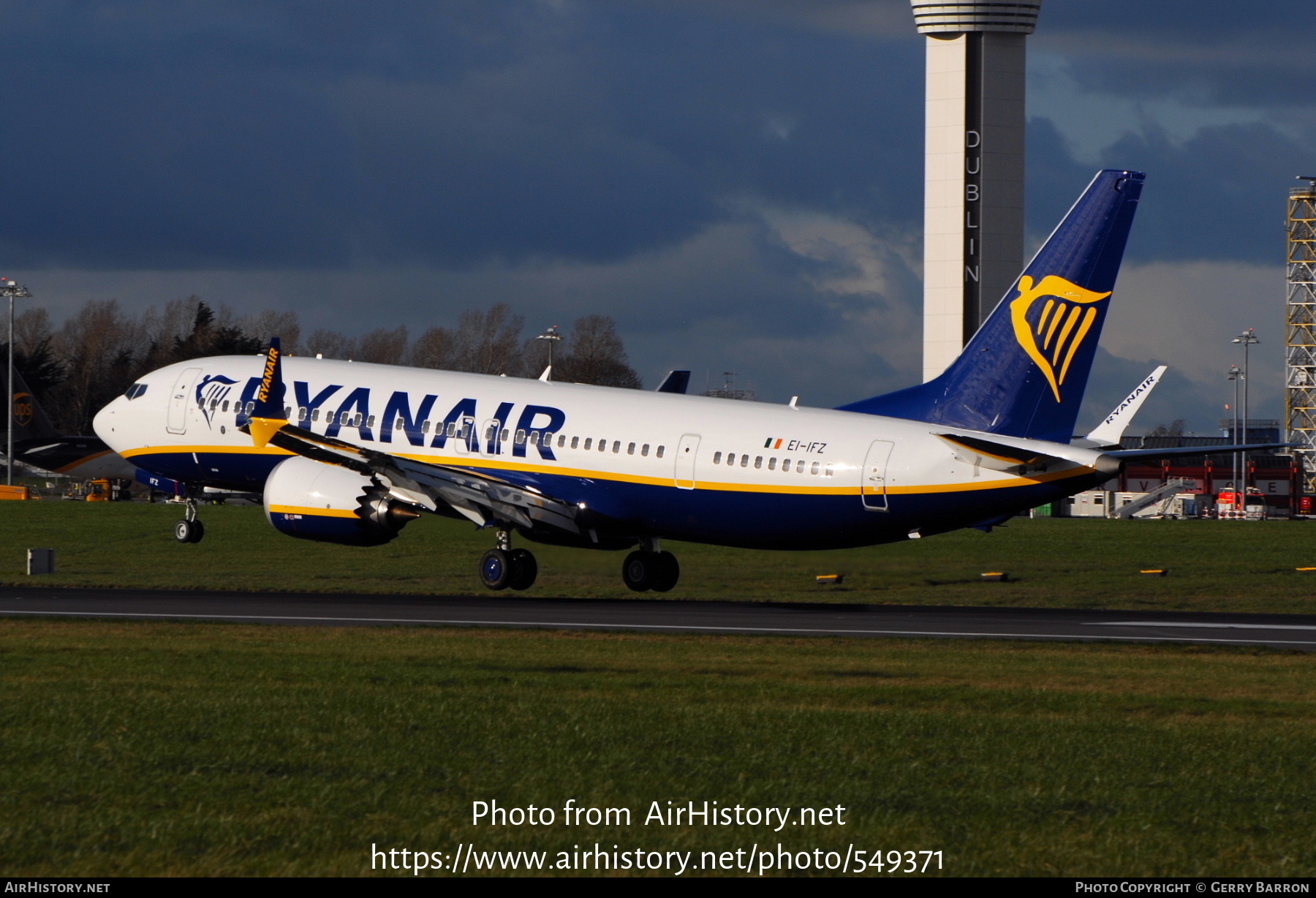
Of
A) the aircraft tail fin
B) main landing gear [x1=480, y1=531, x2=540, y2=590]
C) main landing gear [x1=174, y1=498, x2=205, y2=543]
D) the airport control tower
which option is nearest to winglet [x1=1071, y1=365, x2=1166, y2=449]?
main landing gear [x1=480, y1=531, x2=540, y2=590]

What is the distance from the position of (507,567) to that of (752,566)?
38.3 ft

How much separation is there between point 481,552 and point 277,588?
15158 millimetres

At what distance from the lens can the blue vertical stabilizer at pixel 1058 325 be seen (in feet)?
110

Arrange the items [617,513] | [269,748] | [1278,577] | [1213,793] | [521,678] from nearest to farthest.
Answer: [1213,793] → [269,748] → [521,678] → [617,513] → [1278,577]

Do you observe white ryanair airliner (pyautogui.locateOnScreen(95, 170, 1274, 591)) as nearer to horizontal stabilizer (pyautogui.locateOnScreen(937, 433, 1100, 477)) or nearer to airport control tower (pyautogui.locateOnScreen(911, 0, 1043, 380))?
horizontal stabilizer (pyautogui.locateOnScreen(937, 433, 1100, 477))

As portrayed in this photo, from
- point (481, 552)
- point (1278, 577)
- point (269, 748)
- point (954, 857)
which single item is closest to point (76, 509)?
point (481, 552)

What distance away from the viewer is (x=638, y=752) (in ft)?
51.2

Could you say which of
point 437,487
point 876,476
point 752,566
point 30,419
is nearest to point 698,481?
point 876,476

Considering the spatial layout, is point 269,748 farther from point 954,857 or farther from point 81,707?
point 954,857

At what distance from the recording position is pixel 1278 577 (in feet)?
161

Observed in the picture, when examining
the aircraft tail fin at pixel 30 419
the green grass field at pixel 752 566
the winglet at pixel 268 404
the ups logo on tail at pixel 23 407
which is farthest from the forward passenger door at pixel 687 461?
the ups logo on tail at pixel 23 407

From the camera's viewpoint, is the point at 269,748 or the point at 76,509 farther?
the point at 76,509

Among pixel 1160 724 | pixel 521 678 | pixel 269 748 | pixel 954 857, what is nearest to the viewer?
pixel 954 857

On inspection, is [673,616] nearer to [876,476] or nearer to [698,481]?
[698,481]
